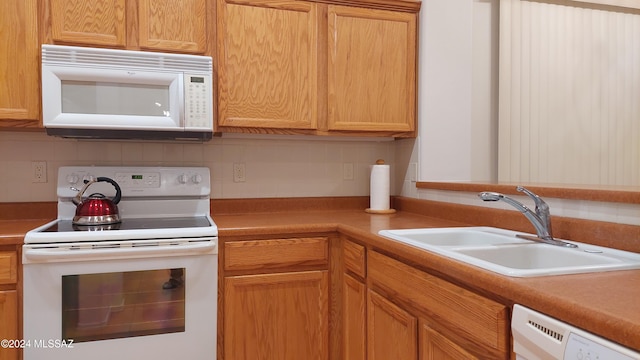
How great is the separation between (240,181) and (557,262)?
5.43ft

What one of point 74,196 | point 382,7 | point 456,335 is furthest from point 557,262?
point 74,196

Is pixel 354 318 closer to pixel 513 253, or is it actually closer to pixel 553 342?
pixel 513 253

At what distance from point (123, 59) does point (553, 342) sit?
6.34ft

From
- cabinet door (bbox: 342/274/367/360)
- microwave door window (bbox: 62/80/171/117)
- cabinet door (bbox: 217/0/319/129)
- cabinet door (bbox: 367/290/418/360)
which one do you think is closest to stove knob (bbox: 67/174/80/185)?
microwave door window (bbox: 62/80/171/117)

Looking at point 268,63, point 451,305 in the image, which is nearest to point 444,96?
point 268,63

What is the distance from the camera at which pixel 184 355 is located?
5.92ft

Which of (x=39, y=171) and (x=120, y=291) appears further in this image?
(x=39, y=171)

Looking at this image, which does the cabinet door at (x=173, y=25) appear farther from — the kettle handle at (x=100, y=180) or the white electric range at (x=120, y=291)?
the white electric range at (x=120, y=291)

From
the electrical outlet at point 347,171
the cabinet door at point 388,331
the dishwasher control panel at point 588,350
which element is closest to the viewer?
the dishwasher control panel at point 588,350

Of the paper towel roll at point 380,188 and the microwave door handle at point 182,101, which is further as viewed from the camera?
the paper towel roll at point 380,188

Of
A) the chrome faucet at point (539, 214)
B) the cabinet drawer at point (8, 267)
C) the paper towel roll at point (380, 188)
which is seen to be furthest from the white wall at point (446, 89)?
the cabinet drawer at point (8, 267)

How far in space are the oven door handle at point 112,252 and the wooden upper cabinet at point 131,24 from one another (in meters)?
0.93

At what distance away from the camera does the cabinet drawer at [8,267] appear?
5.34ft

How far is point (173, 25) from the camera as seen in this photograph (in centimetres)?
203
